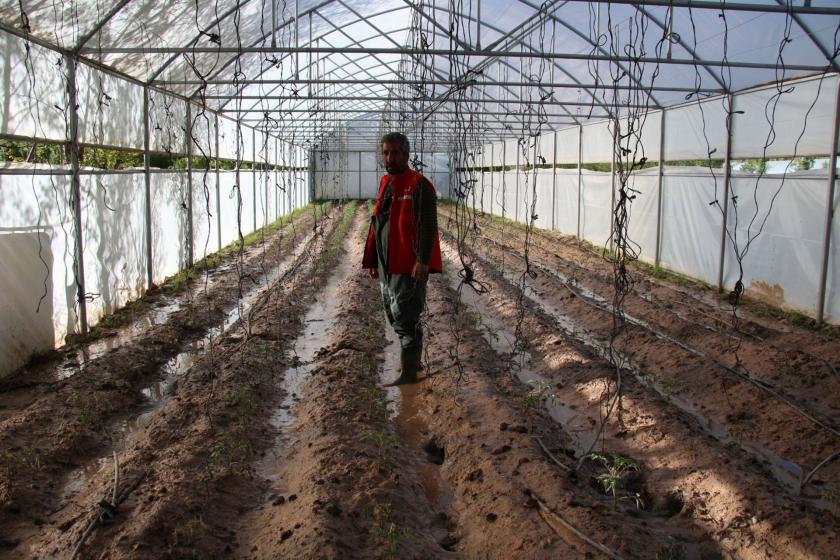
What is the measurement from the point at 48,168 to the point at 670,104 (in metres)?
9.39

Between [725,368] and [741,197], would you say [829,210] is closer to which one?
[741,197]

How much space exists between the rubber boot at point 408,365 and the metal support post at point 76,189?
3506mm

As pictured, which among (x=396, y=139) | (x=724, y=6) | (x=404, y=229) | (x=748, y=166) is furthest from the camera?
(x=748, y=166)

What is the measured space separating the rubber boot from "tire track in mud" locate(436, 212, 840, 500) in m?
1.58

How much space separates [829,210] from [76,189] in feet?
26.5

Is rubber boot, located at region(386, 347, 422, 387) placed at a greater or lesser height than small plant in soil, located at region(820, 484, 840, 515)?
greater

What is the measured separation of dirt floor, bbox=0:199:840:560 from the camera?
307 cm

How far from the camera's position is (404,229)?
501 centimetres

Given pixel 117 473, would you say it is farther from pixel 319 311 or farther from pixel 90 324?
pixel 319 311

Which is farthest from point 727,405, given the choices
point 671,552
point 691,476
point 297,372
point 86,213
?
point 86,213

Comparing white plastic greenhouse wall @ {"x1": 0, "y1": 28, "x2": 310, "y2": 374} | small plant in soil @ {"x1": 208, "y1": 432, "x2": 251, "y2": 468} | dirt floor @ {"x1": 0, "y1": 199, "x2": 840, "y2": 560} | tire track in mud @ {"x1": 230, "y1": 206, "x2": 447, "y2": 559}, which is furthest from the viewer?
white plastic greenhouse wall @ {"x1": 0, "y1": 28, "x2": 310, "y2": 374}

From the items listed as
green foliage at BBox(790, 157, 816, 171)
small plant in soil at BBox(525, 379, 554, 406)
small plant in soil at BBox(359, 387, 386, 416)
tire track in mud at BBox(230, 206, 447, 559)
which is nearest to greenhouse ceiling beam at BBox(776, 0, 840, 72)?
green foliage at BBox(790, 157, 816, 171)

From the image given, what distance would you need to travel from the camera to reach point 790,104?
27.2 ft

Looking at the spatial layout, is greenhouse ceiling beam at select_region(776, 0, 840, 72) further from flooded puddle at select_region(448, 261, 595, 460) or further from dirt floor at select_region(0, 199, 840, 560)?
flooded puddle at select_region(448, 261, 595, 460)
